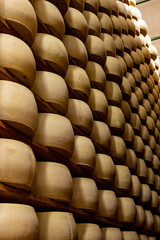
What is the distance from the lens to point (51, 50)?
52.2 inches

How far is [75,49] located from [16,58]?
0.57m

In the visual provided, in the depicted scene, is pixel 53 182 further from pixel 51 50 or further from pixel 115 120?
pixel 115 120

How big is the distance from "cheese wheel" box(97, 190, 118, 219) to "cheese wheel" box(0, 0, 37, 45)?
808mm

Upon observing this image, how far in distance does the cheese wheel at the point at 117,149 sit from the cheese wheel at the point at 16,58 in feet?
2.89

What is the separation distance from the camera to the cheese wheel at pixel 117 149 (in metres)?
1.89

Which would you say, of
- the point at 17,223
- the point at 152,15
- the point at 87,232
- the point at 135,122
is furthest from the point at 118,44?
the point at 152,15

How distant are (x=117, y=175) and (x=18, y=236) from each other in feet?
3.53

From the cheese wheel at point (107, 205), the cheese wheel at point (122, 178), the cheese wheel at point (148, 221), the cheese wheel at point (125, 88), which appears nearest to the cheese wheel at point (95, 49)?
the cheese wheel at point (125, 88)

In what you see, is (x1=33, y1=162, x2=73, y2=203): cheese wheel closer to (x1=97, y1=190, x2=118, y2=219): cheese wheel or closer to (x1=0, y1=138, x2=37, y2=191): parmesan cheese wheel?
(x1=0, y1=138, x2=37, y2=191): parmesan cheese wheel

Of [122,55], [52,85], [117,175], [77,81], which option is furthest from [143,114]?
[52,85]

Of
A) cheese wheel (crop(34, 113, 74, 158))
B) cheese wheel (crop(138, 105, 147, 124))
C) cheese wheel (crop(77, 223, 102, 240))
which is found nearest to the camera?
cheese wheel (crop(34, 113, 74, 158))

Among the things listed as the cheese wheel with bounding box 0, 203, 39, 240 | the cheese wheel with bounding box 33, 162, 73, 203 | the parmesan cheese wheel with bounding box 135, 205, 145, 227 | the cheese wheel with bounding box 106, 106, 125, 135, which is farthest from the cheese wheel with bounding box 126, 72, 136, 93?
the cheese wheel with bounding box 0, 203, 39, 240

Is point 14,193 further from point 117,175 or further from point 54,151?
point 117,175

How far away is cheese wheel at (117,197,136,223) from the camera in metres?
1.81
